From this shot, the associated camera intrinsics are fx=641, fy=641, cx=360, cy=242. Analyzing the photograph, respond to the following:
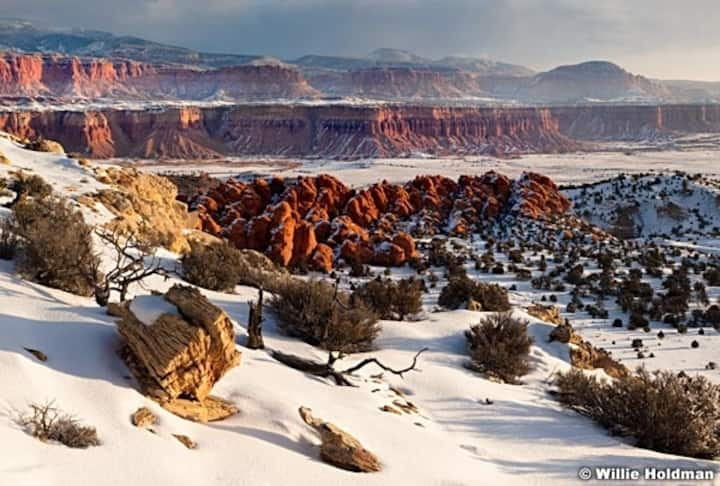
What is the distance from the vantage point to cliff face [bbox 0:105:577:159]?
407ft

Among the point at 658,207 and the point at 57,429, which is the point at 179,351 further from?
the point at 658,207

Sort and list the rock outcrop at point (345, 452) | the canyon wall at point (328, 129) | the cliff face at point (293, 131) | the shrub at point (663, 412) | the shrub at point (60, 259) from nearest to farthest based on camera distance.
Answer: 1. the rock outcrop at point (345, 452)
2. the shrub at point (663, 412)
3. the shrub at point (60, 259)
4. the cliff face at point (293, 131)
5. the canyon wall at point (328, 129)

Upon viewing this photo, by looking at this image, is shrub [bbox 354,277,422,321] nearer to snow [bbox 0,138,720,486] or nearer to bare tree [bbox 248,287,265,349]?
snow [bbox 0,138,720,486]

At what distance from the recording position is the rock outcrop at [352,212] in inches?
1051

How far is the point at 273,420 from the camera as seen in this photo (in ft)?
23.3

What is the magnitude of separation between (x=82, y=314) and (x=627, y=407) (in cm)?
731

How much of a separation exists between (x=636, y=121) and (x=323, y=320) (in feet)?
631

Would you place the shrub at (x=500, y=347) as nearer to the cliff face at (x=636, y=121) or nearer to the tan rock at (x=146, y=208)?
the tan rock at (x=146, y=208)

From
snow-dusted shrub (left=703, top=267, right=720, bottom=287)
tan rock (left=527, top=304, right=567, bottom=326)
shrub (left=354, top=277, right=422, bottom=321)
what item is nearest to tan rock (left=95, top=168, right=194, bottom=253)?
shrub (left=354, top=277, right=422, bottom=321)

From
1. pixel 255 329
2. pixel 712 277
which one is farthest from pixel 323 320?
pixel 712 277

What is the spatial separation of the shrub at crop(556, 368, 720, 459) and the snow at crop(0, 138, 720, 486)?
10.8 inches

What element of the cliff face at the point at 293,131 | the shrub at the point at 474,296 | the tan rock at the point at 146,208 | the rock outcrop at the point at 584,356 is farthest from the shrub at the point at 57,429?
the cliff face at the point at 293,131

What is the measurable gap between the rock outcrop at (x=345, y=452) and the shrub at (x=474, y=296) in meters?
8.94

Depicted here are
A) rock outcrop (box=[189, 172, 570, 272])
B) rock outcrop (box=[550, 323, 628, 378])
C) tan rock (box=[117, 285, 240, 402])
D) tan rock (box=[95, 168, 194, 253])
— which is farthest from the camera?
rock outcrop (box=[189, 172, 570, 272])
